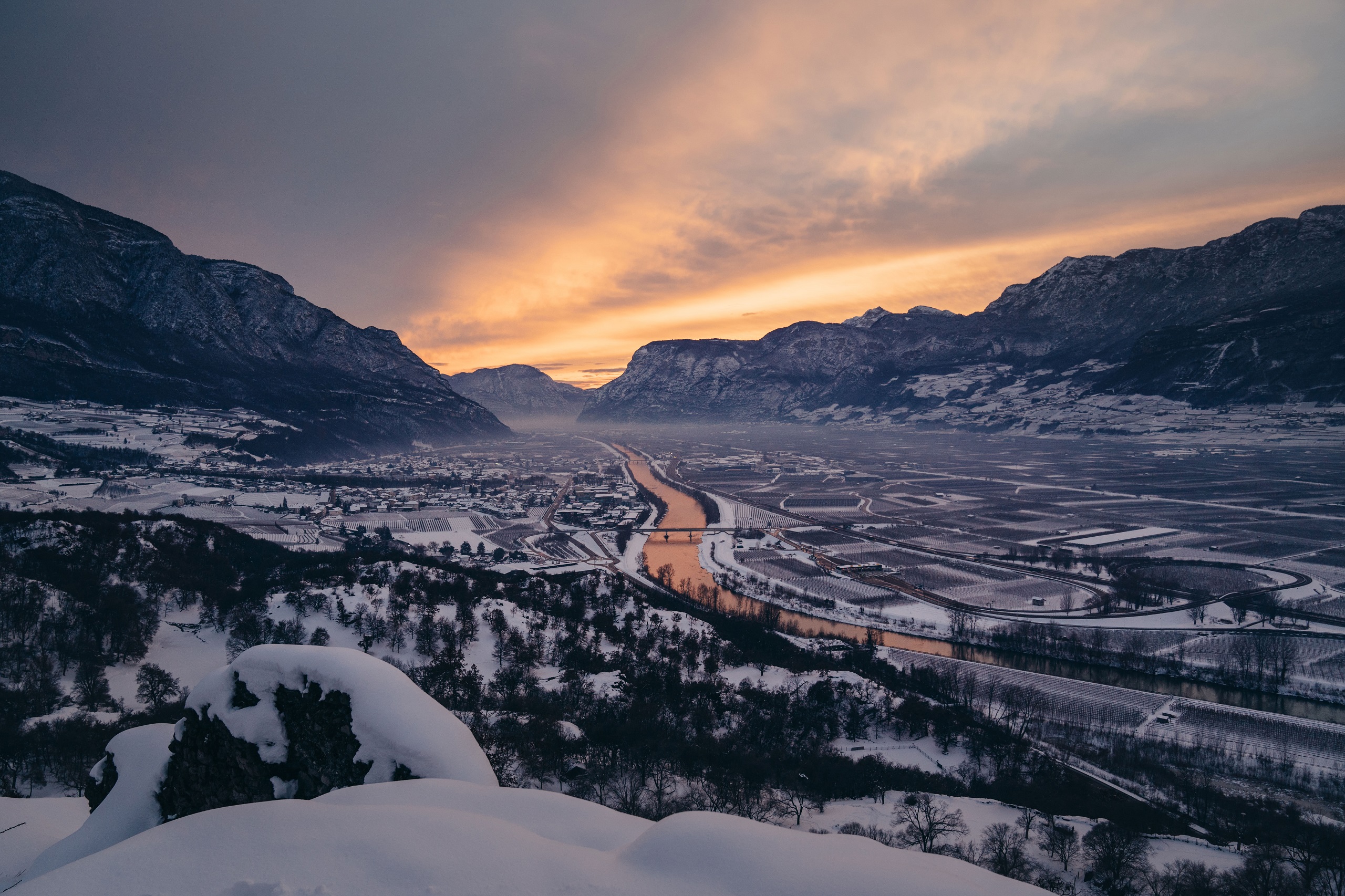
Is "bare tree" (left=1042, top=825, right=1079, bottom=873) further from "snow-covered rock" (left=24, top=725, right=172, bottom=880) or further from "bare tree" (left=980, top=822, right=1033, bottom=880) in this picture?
"snow-covered rock" (left=24, top=725, right=172, bottom=880)

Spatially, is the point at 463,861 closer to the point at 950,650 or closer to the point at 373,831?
the point at 373,831

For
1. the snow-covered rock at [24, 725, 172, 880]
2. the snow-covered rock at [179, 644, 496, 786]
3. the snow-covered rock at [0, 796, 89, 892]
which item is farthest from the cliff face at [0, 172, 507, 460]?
the snow-covered rock at [179, 644, 496, 786]

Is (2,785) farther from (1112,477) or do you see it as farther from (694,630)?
(1112,477)

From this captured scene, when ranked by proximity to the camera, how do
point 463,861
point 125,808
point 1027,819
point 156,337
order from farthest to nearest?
point 156,337 < point 1027,819 < point 125,808 < point 463,861

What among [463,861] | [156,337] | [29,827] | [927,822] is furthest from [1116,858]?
[156,337]

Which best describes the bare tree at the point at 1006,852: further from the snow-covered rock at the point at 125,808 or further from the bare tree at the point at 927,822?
the snow-covered rock at the point at 125,808

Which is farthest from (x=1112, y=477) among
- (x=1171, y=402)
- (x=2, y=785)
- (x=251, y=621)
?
(x=2, y=785)

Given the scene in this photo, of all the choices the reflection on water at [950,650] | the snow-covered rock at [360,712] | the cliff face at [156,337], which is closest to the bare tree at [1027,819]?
the reflection on water at [950,650]
